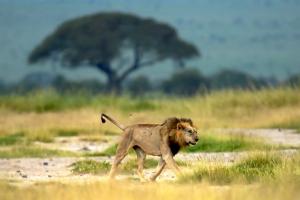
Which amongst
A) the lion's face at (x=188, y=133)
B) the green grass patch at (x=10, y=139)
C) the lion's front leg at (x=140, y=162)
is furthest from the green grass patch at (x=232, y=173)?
the green grass patch at (x=10, y=139)

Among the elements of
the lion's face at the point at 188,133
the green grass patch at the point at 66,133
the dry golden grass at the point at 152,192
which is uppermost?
the green grass patch at the point at 66,133

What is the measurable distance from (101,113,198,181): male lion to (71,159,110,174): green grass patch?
4.33 ft

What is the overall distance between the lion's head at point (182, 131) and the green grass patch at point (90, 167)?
1.84 m

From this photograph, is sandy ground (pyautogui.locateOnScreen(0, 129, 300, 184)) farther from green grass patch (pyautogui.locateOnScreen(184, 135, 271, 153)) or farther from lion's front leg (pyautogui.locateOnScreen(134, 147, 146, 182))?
green grass patch (pyautogui.locateOnScreen(184, 135, 271, 153))

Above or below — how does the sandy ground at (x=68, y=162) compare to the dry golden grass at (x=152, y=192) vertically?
above

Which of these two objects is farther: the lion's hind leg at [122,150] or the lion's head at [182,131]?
the lion's hind leg at [122,150]

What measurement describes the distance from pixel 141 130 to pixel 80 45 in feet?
135

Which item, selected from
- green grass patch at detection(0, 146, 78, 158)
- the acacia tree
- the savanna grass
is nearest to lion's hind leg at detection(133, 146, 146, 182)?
the savanna grass

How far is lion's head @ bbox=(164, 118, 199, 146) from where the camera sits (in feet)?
37.7

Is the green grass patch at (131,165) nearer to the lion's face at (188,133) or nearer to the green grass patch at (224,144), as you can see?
the lion's face at (188,133)

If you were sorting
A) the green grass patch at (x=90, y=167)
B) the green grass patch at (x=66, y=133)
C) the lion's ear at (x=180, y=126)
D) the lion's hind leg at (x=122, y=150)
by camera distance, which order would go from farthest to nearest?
the green grass patch at (x=66, y=133), the green grass patch at (x=90, y=167), the lion's hind leg at (x=122, y=150), the lion's ear at (x=180, y=126)

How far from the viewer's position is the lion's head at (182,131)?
11500mm

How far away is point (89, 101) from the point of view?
30938 mm

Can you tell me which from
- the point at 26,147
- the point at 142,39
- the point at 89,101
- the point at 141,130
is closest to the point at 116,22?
the point at 142,39
